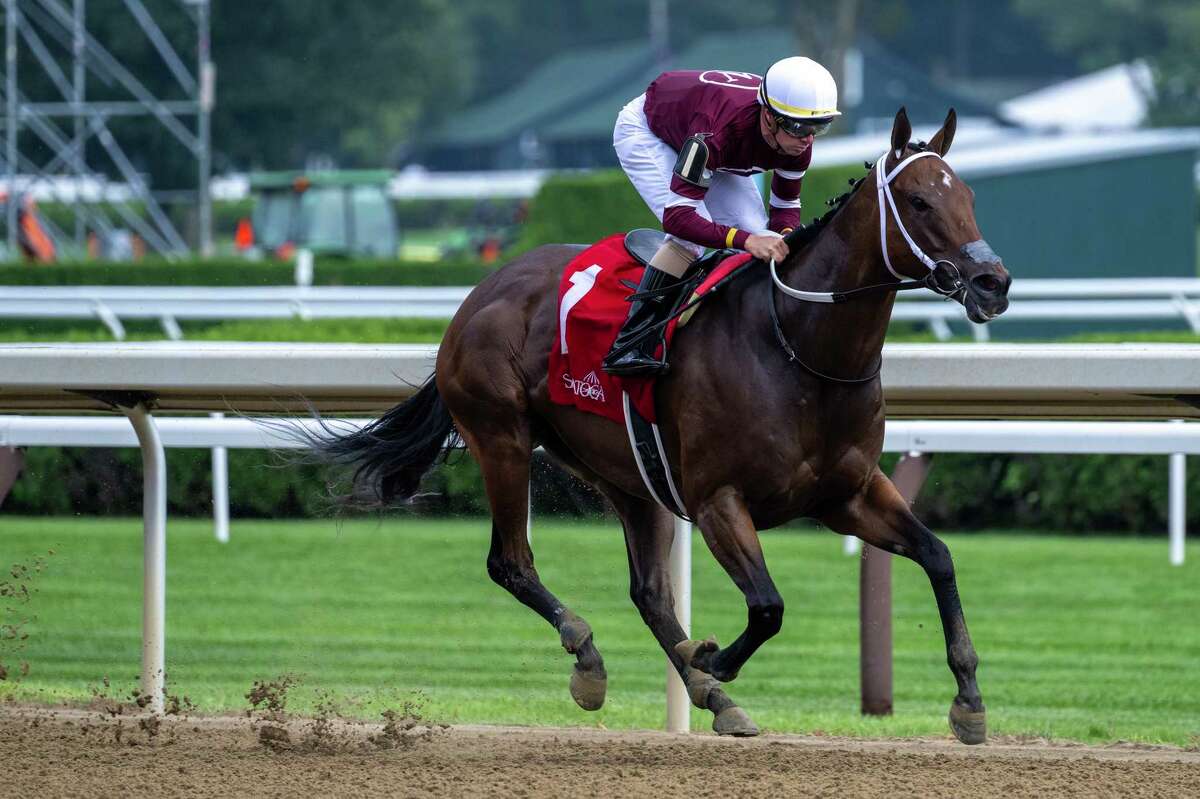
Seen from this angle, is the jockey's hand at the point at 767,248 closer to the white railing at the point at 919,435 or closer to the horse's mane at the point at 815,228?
the horse's mane at the point at 815,228

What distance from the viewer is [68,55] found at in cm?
2880

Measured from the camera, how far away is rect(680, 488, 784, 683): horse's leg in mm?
4078

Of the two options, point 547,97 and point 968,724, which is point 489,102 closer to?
point 547,97

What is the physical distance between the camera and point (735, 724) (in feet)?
14.0

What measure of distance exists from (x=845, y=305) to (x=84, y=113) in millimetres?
18561

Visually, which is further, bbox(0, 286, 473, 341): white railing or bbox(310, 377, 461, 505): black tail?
bbox(0, 286, 473, 341): white railing

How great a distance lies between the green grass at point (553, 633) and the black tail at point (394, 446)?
0.70 meters

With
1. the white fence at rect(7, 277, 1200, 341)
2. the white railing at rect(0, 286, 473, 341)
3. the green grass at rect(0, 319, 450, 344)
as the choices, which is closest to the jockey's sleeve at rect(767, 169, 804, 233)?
the green grass at rect(0, 319, 450, 344)

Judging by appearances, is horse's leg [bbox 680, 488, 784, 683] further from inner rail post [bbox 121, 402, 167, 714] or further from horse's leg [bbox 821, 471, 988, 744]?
inner rail post [bbox 121, 402, 167, 714]

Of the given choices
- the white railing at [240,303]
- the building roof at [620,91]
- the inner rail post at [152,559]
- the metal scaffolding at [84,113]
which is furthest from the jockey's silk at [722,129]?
the building roof at [620,91]

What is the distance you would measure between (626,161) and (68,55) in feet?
86.1

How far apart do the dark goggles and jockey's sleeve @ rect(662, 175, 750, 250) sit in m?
0.25

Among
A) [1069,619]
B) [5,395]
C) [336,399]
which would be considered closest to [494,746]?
[336,399]

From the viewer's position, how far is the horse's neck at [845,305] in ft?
13.2
